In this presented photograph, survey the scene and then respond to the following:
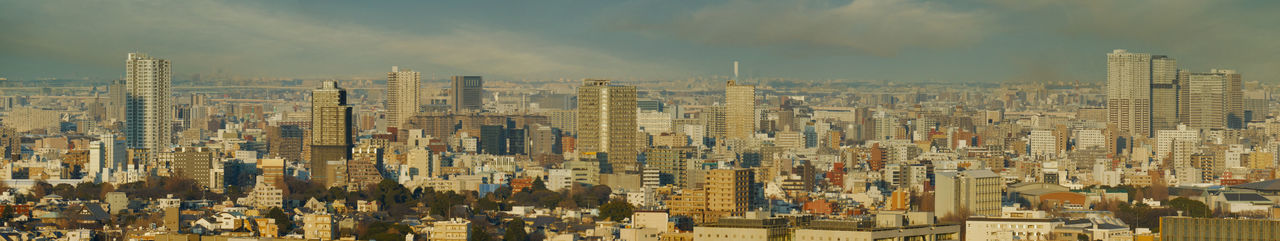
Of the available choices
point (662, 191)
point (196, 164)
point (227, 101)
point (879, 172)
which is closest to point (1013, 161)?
point (879, 172)

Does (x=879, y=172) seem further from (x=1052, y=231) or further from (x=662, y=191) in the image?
(x=1052, y=231)

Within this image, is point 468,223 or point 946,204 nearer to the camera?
point 468,223

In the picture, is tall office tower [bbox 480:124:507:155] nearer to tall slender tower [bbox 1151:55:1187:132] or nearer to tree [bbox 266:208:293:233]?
tall slender tower [bbox 1151:55:1187:132]

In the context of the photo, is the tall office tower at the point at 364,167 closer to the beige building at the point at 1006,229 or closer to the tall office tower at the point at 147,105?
the tall office tower at the point at 147,105

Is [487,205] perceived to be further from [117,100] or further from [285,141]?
[117,100]

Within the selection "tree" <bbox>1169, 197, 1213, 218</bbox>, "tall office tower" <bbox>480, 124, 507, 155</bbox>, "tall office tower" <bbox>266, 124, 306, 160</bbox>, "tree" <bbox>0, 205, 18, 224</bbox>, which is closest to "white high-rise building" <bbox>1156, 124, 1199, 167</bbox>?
"tree" <bbox>1169, 197, 1213, 218</bbox>

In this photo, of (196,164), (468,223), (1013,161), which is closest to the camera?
(468,223)

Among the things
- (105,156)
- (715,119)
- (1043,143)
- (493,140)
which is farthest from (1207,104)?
(105,156)
